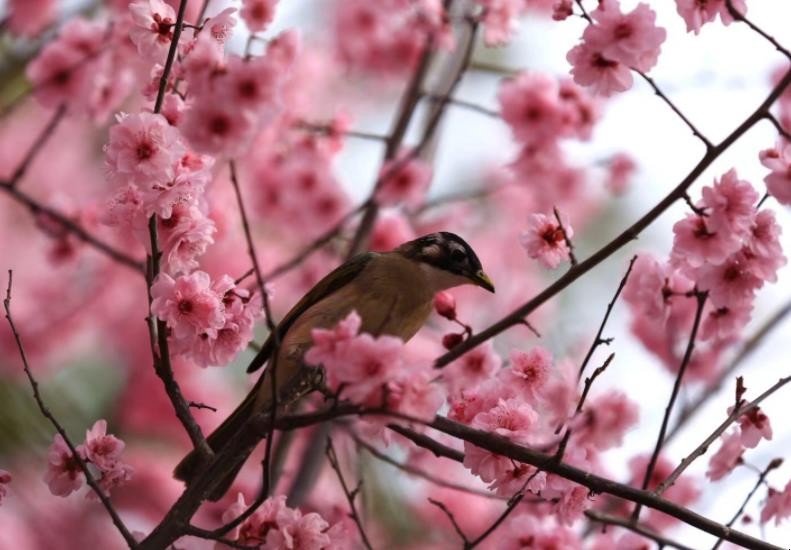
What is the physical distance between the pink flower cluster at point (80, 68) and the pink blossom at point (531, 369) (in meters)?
2.40

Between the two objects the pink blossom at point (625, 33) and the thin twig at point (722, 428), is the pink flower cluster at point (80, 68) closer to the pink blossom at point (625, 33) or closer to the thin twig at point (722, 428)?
the pink blossom at point (625, 33)

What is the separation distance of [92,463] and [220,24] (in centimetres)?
114

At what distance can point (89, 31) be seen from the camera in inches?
179

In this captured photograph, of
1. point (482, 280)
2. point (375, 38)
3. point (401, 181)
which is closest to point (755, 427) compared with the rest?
point (482, 280)

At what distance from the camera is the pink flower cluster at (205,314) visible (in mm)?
2576

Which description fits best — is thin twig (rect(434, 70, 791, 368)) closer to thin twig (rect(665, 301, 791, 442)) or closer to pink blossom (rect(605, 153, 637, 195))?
thin twig (rect(665, 301, 791, 442))

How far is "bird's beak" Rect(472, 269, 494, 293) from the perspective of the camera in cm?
362

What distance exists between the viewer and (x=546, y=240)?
3.03 m

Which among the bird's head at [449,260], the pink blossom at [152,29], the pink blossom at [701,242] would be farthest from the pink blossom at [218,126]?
the bird's head at [449,260]

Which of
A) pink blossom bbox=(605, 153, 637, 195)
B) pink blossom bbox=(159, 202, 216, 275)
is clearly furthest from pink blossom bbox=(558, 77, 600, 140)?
pink blossom bbox=(159, 202, 216, 275)

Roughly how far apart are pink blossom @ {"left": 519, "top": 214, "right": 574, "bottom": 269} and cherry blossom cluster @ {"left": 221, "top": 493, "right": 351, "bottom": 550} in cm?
96

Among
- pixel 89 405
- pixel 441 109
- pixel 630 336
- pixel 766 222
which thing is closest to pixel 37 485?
pixel 89 405

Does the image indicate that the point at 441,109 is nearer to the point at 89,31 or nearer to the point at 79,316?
the point at 89,31

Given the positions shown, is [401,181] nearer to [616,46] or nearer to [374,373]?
[616,46]
